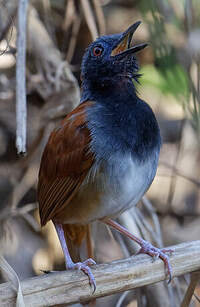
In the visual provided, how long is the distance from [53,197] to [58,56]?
194 cm

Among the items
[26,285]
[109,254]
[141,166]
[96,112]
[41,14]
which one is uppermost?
[41,14]

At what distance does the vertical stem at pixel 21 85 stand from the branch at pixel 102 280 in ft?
2.31

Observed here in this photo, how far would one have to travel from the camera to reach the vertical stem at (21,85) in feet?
8.10

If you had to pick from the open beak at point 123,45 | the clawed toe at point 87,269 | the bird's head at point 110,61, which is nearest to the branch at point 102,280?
the clawed toe at point 87,269

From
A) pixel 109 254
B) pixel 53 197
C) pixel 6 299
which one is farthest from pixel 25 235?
pixel 6 299

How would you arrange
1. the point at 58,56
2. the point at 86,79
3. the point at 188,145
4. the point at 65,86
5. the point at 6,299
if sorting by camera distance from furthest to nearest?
the point at 188,145 < the point at 58,56 < the point at 65,86 < the point at 86,79 < the point at 6,299

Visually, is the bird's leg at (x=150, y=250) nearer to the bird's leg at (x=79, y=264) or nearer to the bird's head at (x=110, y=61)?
the bird's leg at (x=79, y=264)

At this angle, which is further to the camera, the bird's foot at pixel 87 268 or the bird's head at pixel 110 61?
the bird's head at pixel 110 61

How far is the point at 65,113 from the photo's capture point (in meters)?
4.36

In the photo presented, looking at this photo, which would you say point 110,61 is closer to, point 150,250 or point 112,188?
point 112,188

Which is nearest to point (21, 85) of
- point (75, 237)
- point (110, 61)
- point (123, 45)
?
point (110, 61)

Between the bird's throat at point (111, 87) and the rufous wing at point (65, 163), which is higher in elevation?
the bird's throat at point (111, 87)

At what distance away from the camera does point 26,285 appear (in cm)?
247

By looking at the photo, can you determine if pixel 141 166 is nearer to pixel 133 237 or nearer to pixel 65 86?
pixel 133 237
